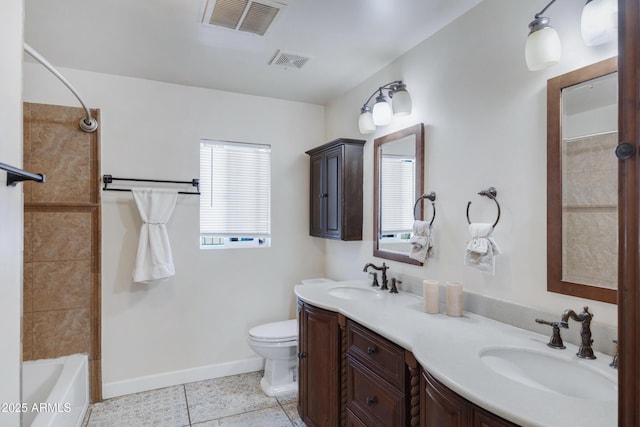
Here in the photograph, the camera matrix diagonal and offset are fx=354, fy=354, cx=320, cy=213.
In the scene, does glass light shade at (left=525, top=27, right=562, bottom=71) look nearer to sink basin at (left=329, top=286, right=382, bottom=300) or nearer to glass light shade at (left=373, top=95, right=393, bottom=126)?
glass light shade at (left=373, top=95, right=393, bottom=126)

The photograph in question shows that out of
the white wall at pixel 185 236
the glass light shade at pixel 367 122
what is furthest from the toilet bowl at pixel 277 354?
the glass light shade at pixel 367 122

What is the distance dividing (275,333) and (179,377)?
92 centimetres

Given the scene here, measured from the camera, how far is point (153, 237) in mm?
2689

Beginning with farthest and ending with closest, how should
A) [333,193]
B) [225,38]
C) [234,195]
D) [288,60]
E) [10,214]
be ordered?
[234,195], [333,193], [288,60], [225,38], [10,214]

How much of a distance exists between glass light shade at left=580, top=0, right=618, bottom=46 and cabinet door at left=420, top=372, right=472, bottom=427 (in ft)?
4.34

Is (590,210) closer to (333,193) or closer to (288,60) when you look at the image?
(333,193)

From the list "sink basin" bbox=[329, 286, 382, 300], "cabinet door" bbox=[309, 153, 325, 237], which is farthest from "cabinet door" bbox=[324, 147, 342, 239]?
"sink basin" bbox=[329, 286, 382, 300]

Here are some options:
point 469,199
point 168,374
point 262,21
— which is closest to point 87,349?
point 168,374

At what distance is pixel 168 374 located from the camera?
2.87 metres

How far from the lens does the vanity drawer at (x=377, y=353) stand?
1.47 meters

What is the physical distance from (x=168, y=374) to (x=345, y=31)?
2853 mm

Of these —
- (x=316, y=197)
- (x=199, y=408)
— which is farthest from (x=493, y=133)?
(x=199, y=408)

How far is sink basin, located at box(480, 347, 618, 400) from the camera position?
1135mm

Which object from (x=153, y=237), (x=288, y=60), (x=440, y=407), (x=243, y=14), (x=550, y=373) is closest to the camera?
(x=440, y=407)
